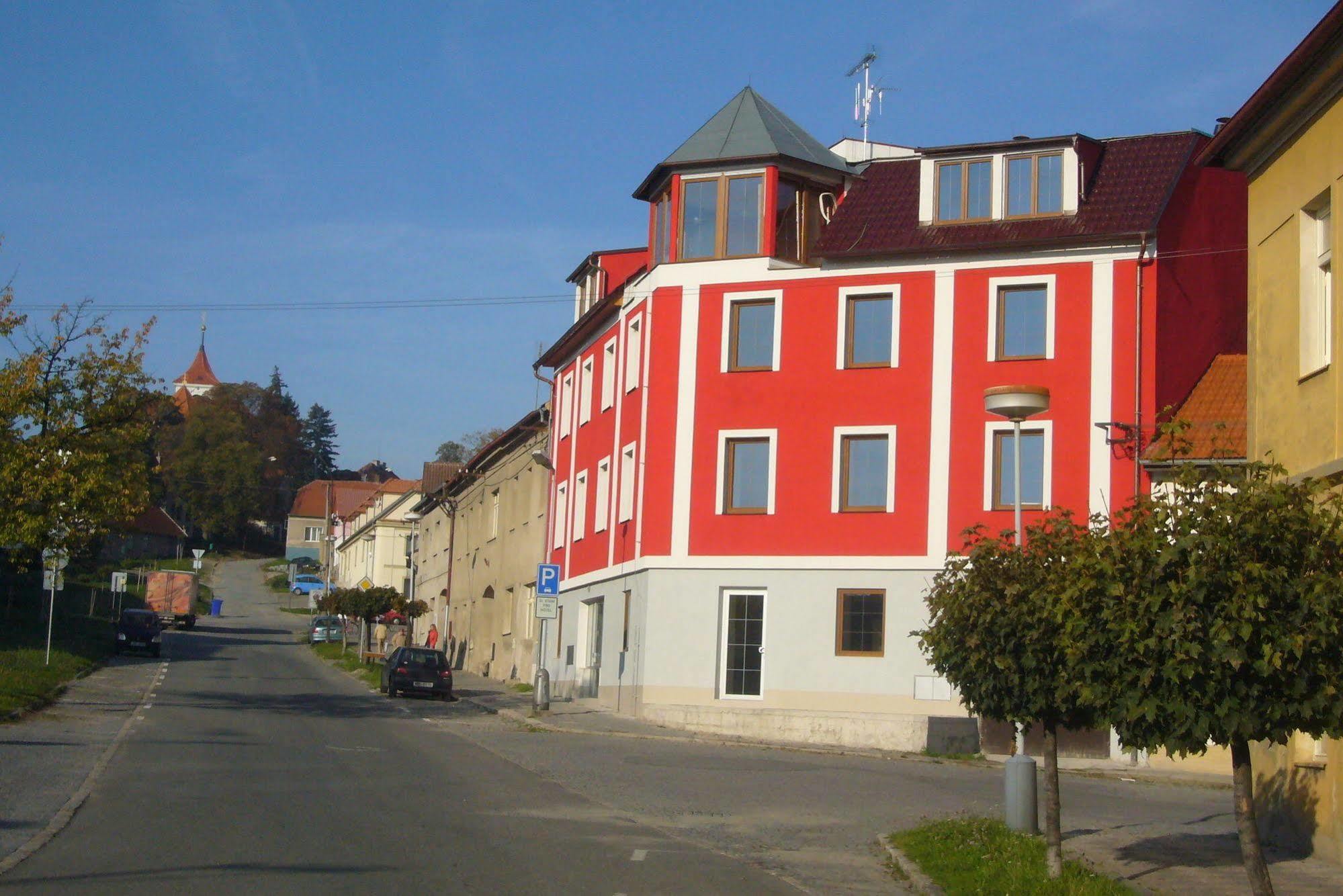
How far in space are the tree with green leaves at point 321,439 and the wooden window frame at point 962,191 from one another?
134622 mm

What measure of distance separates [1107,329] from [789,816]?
16138 millimetres

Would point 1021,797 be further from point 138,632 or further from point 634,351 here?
point 138,632

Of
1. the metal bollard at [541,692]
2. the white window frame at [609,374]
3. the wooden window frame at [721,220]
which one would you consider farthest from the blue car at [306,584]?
the wooden window frame at [721,220]

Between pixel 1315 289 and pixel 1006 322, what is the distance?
643 inches

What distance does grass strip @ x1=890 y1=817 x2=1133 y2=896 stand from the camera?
10.4 m

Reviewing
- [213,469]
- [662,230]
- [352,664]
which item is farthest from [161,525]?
[662,230]

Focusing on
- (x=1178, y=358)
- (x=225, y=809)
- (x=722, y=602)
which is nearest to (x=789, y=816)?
(x=225, y=809)

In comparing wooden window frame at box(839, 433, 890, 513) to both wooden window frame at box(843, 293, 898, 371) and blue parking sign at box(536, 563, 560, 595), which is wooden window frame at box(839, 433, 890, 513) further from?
blue parking sign at box(536, 563, 560, 595)

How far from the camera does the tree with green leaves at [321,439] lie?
6275 inches

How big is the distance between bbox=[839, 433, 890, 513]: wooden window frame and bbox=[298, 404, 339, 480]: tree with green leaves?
134 metres

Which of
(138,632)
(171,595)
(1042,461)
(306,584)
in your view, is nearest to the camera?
(1042,461)

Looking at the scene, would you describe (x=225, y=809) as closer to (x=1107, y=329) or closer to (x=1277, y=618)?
(x=1277, y=618)

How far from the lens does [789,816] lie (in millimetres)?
15664

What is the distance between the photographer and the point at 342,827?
12.8m
